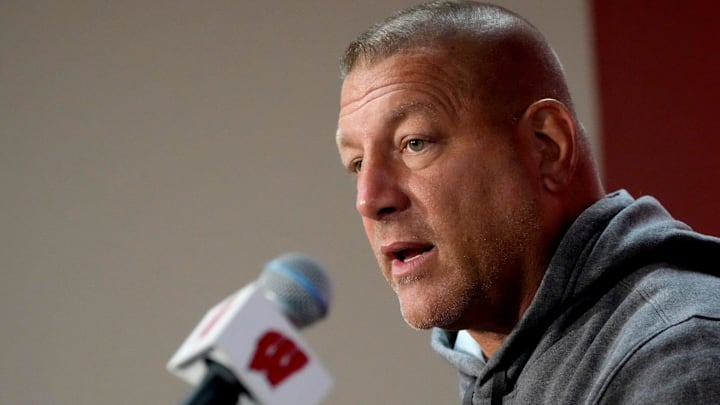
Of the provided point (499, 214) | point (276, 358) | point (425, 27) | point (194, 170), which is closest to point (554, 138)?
point (499, 214)

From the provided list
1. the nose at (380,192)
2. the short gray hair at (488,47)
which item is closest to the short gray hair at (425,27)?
the short gray hair at (488,47)

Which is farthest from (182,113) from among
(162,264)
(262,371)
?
(262,371)

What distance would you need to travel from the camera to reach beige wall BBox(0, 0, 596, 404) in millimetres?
3076

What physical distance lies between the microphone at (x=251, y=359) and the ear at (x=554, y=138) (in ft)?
2.68

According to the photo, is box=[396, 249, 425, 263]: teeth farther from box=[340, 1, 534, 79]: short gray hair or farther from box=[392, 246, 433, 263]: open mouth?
box=[340, 1, 534, 79]: short gray hair

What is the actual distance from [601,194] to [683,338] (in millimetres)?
486

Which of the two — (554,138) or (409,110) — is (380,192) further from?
(554,138)

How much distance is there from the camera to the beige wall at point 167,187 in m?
3.08

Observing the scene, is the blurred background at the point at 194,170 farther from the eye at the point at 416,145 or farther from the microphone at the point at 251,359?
the microphone at the point at 251,359

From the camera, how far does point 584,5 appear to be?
330cm

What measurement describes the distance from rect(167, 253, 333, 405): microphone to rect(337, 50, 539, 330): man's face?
651 millimetres

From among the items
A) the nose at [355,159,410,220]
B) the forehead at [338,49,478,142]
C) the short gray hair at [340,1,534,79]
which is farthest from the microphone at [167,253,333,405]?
the short gray hair at [340,1,534,79]

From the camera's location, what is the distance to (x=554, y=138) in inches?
64.6

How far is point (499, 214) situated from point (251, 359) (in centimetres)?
80
